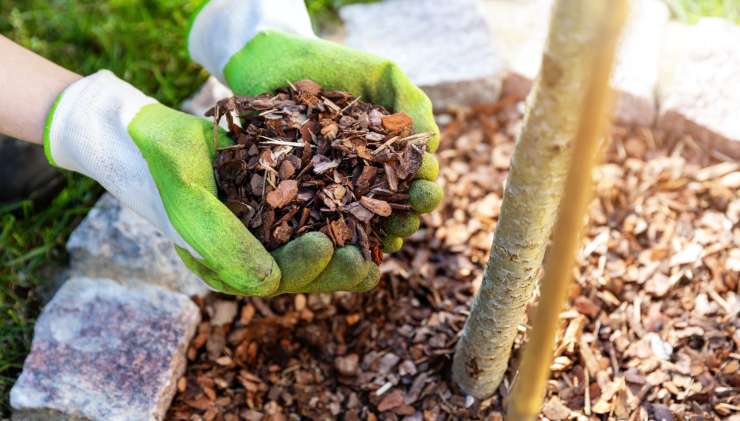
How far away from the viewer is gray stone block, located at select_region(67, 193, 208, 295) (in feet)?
7.18

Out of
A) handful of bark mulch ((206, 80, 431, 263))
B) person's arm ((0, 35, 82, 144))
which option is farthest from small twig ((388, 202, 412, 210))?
person's arm ((0, 35, 82, 144))

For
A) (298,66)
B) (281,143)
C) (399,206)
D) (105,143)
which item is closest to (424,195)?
(399,206)

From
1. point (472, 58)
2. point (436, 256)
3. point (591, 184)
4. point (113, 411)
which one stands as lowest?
point (113, 411)

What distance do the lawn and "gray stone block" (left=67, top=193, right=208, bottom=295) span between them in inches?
8.1

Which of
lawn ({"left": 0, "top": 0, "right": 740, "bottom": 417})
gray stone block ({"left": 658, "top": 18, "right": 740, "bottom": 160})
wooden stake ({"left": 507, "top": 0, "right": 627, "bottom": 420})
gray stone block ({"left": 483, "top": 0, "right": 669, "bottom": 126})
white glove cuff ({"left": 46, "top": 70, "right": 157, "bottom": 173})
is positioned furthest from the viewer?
gray stone block ({"left": 483, "top": 0, "right": 669, "bottom": 126})

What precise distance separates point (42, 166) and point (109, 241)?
0.53m

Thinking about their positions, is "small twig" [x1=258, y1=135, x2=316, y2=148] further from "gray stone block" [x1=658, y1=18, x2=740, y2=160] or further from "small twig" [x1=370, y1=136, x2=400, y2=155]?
"gray stone block" [x1=658, y1=18, x2=740, y2=160]

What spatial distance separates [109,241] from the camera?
221cm

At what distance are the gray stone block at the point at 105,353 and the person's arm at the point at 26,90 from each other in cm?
51

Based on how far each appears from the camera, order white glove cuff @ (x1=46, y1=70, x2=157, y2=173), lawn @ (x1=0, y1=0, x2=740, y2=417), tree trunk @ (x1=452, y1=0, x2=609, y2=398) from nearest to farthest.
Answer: tree trunk @ (x1=452, y1=0, x2=609, y2=398) < white glove cuff @ (x1=46, y1=70, x2=157, y2=173) < lawn @ (x1=0, y1=0, x2=740, y2=417)

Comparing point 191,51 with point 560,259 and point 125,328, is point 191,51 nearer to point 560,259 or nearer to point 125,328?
point 125,328

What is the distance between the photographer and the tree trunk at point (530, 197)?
1.17 meters

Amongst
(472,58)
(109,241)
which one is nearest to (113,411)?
(109,241)

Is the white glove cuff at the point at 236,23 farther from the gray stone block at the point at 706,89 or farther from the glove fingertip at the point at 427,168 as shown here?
the gray stone block at the point at 706,89
